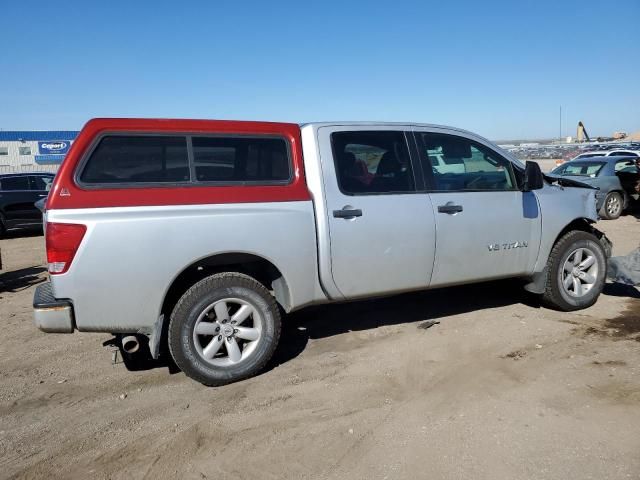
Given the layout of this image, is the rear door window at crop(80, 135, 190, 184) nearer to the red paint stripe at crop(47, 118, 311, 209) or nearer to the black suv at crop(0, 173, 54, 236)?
the red paint stripe at crop(47, 118, 311, 209)

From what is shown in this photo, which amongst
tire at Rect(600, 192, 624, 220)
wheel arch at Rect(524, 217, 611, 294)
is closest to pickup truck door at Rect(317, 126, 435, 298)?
wheel arch at Rect(524, 217, 611, 294)

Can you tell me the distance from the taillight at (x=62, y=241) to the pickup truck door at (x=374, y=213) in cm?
182

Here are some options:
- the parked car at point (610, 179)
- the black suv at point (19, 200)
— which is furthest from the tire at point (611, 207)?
the black suv at point (19, 200)

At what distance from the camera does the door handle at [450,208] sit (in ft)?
15.3

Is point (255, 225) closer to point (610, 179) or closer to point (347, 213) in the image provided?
point (347, 213)

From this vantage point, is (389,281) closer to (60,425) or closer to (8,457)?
(60,425)

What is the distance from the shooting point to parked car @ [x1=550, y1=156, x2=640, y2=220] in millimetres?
13586

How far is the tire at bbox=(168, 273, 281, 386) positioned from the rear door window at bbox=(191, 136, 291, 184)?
770 mm

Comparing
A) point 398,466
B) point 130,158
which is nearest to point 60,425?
point 130,158

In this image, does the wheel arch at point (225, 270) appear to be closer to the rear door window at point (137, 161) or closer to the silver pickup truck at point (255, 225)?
the silver pickup truck at point (255, 225)

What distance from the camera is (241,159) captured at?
13.5 feet

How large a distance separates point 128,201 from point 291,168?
4.22 feet

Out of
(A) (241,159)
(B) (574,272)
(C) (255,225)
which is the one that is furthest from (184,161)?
(B) (574,272)

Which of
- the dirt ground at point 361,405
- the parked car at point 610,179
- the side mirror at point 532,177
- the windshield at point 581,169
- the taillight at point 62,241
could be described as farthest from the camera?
the windshield at point 581,169
